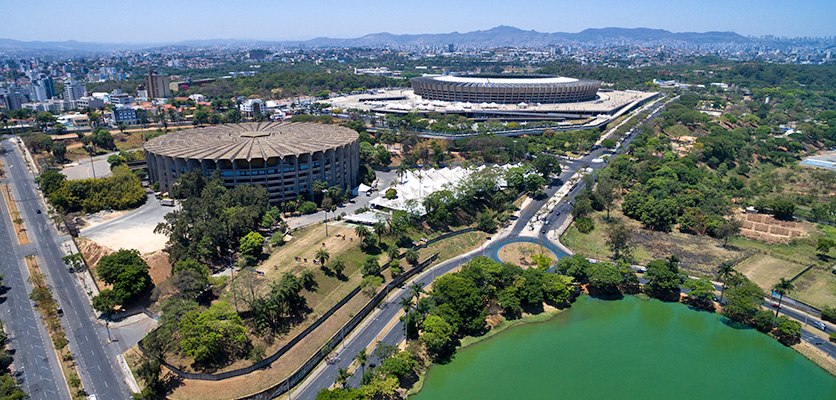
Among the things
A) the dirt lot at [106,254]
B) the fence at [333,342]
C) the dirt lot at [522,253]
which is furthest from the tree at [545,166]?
the dirt lot at [106,254]

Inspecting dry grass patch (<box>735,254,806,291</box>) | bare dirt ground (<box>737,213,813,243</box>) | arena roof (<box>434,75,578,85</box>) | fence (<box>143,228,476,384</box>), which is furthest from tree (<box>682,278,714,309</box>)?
arena roof (<box>434,75,578,85</box>)

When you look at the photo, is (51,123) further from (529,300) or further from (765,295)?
(765,295)

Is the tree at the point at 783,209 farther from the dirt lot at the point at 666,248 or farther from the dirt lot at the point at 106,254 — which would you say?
the dirt lot at the point at 106,254

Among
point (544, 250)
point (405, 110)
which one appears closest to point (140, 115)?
point (405, 110)

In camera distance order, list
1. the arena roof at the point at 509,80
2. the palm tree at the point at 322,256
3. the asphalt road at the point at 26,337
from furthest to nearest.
Answer: the arena roof at the point at 509,80 < the palm tree at the point at 322,256 < the asphalt road at the point at 26,337

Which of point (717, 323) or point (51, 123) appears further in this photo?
point (51, 123)
